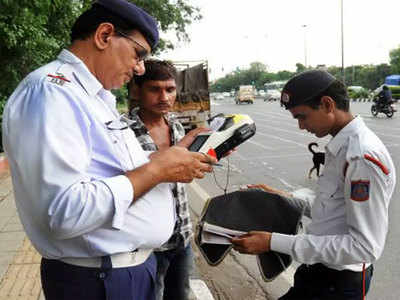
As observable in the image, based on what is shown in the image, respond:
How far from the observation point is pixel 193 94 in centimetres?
1490

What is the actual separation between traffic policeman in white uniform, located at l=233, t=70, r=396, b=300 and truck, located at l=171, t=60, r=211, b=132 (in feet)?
41.3

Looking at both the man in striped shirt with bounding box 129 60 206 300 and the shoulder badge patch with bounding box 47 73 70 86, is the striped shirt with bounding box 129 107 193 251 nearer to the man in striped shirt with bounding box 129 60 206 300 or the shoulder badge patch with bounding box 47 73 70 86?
the man in striped shirt with bounding box 129 60 206 300

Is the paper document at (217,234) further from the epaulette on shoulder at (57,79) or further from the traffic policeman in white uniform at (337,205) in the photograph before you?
the epaulette on shoulder at (57,79)

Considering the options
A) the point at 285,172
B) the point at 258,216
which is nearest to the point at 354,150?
the point at 258,216

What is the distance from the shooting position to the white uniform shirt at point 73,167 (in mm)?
1093

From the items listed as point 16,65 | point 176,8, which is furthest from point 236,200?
point 176,8

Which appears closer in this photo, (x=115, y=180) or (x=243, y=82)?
(x=115, y=180)

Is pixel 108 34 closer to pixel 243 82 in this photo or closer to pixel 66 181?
pixel 66 181

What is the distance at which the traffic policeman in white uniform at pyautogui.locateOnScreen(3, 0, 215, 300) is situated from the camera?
1.10 metres

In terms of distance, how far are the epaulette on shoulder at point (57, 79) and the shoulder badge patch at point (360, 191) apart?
1.04m

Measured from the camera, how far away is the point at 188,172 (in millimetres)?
1337

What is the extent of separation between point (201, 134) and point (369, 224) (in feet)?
2.29

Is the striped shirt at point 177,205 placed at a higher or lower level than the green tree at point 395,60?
higher

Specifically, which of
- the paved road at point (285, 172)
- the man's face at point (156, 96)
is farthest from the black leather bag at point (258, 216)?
the paved road at point (285, 172)
